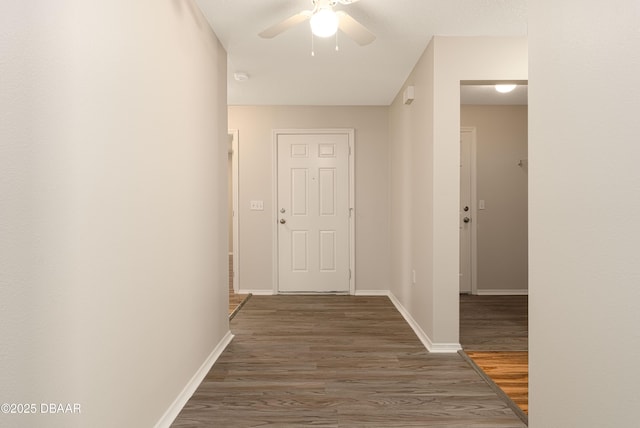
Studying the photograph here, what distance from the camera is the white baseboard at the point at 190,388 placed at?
5.81 ft

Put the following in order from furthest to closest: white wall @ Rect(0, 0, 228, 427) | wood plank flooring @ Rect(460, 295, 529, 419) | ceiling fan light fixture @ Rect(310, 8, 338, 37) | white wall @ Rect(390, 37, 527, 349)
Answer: white wall @ Rect(390, 37, 527, 349) < wood plank flooring @ Rect(460, 295, 529, 419) < ceiling fan light fixture @ Rect(310, 8, 338, 37) < white wall @ Rect(0, 0, 228, 427)

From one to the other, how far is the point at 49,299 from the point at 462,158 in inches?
180

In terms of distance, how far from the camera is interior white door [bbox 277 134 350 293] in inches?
182

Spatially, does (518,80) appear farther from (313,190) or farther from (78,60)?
(78,60)

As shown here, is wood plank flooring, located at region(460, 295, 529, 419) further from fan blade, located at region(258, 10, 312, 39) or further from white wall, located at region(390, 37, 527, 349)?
fan blade, located at region(258, 10, 312, 39)

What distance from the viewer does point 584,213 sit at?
1.18m

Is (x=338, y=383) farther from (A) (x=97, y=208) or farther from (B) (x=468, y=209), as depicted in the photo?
(B) (x=468, y=209)

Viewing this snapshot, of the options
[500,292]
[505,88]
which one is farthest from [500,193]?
[505,88]

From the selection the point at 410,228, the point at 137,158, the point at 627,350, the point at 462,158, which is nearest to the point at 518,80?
the point at 410,228

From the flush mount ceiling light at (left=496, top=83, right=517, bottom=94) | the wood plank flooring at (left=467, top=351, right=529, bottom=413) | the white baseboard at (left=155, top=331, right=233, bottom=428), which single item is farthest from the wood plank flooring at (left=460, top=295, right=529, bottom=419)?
the flush mount ceiling light at (left=496, top=83, right=517, bottom=94)

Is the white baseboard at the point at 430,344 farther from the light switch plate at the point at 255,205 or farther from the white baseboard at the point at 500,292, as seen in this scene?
the light switch plate at the point at 255,205

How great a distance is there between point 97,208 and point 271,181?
134 inches

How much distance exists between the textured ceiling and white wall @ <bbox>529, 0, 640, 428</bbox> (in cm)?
109

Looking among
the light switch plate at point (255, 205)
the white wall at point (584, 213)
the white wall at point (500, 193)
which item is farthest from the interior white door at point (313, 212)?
the white wall at point (584, 213)
